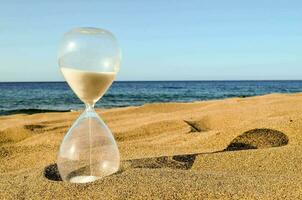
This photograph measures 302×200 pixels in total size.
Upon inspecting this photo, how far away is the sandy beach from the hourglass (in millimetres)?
108

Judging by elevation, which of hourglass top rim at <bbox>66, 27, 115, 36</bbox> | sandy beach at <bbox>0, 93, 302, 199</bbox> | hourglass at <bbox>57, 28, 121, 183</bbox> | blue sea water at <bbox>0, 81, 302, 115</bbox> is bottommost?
blue sea water at <bbox>0, 81, 302, 115</bbox>

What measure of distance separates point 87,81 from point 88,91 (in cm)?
6

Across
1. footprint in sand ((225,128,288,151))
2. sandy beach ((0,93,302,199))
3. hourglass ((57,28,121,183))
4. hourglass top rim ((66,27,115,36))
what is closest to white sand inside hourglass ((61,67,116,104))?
hourglass ((57,28,121,183))

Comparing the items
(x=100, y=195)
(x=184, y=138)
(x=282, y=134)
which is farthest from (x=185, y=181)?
(x=184, y=138)

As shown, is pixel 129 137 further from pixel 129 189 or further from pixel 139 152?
pixel 129 189

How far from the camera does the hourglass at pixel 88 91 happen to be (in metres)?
1.83

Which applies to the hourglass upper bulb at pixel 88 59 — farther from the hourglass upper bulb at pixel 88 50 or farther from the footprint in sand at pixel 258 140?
the footprint in sand at pixel 258 140

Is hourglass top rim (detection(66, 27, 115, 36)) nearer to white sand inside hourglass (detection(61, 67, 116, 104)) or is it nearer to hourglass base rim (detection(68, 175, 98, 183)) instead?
white sand inside hourglass (detection(61, 67, 116, 104))

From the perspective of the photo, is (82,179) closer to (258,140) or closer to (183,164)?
(183,164)

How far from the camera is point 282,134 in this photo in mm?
3340

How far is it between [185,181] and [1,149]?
2.32 meters

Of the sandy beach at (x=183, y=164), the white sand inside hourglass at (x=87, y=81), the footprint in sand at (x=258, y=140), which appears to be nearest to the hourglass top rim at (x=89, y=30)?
the white sand inside hourglass at (x=87, y=81)

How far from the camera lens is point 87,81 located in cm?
182

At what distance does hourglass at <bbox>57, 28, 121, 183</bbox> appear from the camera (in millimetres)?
1826
